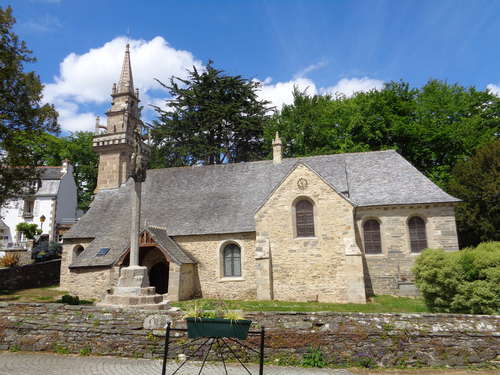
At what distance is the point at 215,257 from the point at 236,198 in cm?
441

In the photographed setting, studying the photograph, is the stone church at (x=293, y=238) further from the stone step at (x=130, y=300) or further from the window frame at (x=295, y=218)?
the stone step at (x=130, y=300)

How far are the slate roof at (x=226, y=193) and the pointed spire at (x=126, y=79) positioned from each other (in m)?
7.58

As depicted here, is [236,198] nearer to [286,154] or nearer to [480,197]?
[286,154]

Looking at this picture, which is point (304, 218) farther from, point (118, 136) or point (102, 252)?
point (118, 136)

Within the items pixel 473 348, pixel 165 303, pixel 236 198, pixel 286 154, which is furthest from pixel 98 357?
pixel 286 154

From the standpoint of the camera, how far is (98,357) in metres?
7.51

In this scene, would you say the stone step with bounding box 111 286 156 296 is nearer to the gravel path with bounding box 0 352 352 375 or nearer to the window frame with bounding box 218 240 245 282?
the gravel path with bounding box 0 352 352 375

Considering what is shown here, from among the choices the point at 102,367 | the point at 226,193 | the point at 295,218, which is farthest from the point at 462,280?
the point at 226,193

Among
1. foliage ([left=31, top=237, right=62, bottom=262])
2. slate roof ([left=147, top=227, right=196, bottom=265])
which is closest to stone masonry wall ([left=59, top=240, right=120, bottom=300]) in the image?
slate roof ([left=147, top=227, right=196, bottom=265])

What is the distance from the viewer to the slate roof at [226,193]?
20531mm

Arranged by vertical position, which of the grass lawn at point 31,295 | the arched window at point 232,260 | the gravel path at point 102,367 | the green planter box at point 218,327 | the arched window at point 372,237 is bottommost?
the gravel path at point 102,367

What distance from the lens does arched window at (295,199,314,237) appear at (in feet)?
63.7

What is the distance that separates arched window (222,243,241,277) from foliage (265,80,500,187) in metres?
14.8

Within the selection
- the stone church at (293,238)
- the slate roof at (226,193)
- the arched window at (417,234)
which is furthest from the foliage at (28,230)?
the arched window at (417,234)
